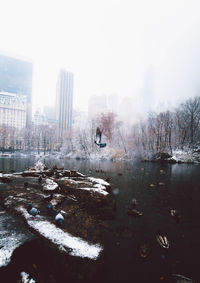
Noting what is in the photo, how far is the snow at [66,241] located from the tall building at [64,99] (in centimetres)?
16288

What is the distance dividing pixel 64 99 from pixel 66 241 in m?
186

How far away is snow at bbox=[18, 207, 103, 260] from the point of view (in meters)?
4.49

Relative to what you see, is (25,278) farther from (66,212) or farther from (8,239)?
(66,212)

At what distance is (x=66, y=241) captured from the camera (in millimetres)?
4852

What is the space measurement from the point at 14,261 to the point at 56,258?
112 centimetres

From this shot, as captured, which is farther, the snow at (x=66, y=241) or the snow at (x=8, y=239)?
the snow at (x=66, y=241)

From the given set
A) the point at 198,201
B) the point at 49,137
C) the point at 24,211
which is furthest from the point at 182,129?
the point at 49,137

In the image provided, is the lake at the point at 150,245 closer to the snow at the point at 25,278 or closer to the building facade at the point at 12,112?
the snow at the point at 25,278

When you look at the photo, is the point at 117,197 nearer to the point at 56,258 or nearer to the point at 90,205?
the point at 90,205

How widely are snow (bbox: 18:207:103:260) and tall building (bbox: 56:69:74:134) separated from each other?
534ft

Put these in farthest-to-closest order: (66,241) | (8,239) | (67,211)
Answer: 1. (67,211)
2. (66,241)
3. (8,239)

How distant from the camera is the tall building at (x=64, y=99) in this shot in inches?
6658

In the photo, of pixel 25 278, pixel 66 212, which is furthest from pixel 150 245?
pixel 25 278

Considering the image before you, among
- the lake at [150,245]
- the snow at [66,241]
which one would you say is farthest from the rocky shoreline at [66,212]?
the lake at [150,245]
